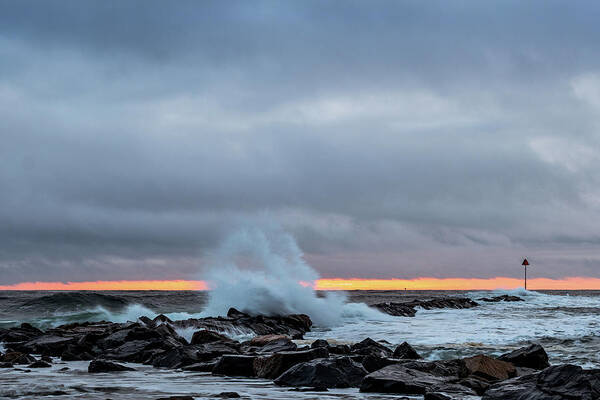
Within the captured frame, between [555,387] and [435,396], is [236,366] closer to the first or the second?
[435,396]

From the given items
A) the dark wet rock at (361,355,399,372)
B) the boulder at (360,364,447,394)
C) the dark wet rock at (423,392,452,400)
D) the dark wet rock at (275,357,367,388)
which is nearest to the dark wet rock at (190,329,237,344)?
the dark wet rock at (361,355,399,372)

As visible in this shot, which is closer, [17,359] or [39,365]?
[39,365]

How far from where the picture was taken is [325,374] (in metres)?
8.43

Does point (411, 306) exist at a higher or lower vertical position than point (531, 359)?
lower

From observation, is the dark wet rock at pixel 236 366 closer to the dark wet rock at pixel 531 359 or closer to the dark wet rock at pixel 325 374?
the dark wet rock at pixel 325 374

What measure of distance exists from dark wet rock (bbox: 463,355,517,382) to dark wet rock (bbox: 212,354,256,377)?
10.5ft

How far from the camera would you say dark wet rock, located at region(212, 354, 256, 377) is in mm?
9539

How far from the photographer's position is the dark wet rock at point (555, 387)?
6.71 metres

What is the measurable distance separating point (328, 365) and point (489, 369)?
7.62 feet

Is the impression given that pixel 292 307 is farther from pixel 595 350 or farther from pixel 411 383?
pixel 411 383

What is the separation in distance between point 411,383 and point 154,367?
16.3ft

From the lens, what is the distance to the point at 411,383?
25.8 feet

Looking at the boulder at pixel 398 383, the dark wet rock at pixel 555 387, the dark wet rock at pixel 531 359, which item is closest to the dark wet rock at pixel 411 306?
the dark wet rock at pixel 531 359

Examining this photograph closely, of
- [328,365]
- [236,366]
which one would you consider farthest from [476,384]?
[236,366]
